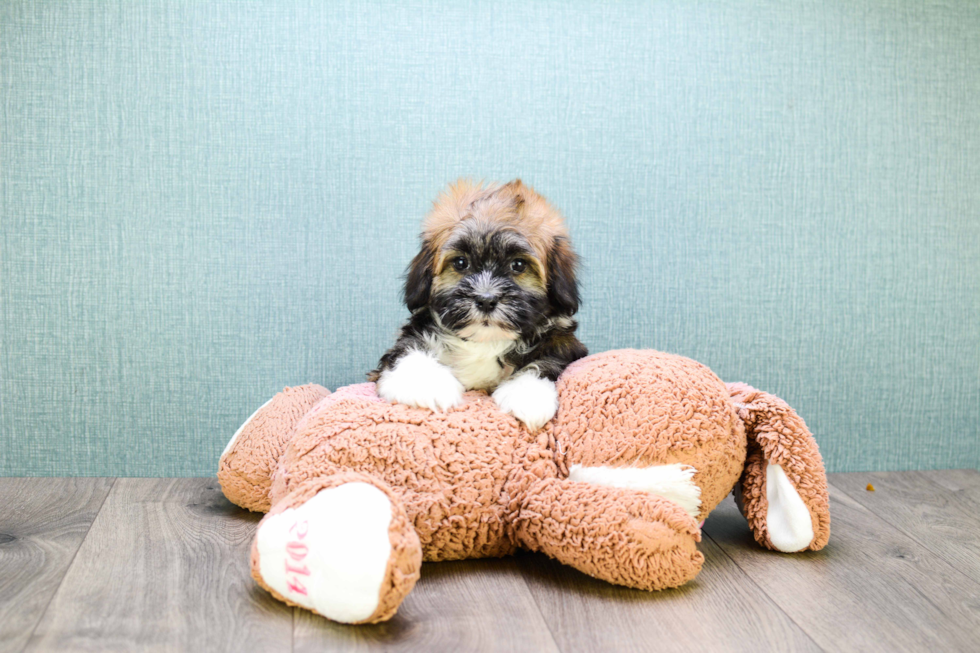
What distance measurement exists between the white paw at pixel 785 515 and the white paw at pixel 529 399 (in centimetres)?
56

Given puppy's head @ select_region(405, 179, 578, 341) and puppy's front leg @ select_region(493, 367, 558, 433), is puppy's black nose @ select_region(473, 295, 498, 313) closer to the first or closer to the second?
puppy's head @ select_region(405, 179, 578, 341)

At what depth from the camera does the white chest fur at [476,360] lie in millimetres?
1880

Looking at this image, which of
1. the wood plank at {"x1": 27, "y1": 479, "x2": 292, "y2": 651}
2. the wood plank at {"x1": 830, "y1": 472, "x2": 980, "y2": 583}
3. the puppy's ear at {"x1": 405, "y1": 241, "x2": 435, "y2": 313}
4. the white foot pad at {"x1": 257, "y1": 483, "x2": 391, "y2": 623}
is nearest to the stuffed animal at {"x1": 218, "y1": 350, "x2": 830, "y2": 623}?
the white foot pad at {"x1": 257, "y1": 483, "x2": 391, "y2": 623}

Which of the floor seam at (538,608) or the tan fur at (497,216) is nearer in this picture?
the floor seam at (538,608)

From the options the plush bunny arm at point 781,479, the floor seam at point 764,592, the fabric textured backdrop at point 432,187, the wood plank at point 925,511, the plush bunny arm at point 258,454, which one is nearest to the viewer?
the floor seam at point 764,592

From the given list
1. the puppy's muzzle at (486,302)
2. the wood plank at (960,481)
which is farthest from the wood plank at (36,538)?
the wood plank at (960,481)

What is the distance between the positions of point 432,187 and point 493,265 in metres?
0.79

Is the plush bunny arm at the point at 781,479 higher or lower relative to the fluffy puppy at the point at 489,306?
lower

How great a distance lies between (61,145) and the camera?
2.36 m

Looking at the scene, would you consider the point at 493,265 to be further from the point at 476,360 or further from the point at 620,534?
the point at 620,534

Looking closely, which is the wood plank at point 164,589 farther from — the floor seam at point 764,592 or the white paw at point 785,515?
the white paw at point 785,515

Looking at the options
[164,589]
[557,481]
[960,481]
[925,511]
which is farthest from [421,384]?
[960,481]

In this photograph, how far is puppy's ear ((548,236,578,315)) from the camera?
1851 mm

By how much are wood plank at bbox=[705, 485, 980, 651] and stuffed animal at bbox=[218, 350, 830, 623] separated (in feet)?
0.29
